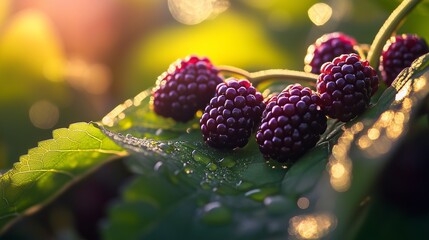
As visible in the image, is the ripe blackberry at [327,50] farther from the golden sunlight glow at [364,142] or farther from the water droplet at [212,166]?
the golden sunlight glow at [364,142]

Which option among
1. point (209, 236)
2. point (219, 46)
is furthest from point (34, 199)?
point (219, 46)

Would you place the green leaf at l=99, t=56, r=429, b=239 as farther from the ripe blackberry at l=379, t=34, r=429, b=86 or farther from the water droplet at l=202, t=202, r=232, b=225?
the ripe blackberry at l=379, t=34, r=429, b=86

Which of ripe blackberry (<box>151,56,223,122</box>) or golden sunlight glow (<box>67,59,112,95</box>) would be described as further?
golden sunlight glow (<box>67,59,112,95</box>)

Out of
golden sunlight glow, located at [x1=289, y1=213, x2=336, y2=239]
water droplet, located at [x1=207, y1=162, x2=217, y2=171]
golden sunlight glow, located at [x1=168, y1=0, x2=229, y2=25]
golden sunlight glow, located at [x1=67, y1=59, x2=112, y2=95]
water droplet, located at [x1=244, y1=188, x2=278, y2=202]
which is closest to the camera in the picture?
golden sunlight glow, located at [x1=289, y1=213, x2=336, y2=239]

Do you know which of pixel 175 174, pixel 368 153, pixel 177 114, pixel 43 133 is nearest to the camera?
pixel 368 153

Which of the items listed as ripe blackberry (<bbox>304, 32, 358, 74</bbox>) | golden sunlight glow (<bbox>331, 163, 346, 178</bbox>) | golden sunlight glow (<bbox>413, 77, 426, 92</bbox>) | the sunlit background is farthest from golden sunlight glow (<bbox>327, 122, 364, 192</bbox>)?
the sunlit background

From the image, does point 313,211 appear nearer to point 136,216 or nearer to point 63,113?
point 136,216

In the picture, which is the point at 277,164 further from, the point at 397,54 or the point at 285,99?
the point at 397,54

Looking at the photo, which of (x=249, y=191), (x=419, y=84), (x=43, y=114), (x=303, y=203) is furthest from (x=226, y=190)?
(x=43, y=114)
